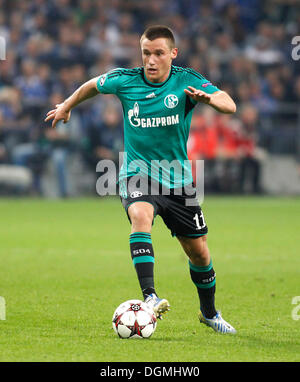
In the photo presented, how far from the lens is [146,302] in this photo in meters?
6.09

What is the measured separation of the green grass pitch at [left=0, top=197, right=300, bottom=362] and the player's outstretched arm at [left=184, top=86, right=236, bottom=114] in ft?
5.67

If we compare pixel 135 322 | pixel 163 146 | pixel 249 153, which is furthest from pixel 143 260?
pixel 249 153

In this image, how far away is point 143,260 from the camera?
244 inches

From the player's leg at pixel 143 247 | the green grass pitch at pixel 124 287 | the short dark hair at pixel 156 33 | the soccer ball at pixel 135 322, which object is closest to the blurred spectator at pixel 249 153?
the green grass pitch at pixel 124 287

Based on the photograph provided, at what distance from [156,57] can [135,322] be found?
210cm

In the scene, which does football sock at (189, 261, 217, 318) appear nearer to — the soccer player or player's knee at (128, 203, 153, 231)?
the soccer player

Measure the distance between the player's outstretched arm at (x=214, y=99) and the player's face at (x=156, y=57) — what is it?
1.55 ft

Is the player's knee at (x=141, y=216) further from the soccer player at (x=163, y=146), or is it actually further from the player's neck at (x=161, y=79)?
the player's neck at (x=161, y=79)

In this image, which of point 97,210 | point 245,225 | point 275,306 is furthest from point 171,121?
point 97,210

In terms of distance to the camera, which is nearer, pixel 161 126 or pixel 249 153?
→ pixel 161 126

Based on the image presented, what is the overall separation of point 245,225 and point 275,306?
7493 mm

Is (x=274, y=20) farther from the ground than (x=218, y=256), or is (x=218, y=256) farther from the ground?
(x=274, y=20)

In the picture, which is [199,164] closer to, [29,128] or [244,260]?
[29,128]

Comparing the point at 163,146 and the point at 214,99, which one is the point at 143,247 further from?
the point at 214,99
